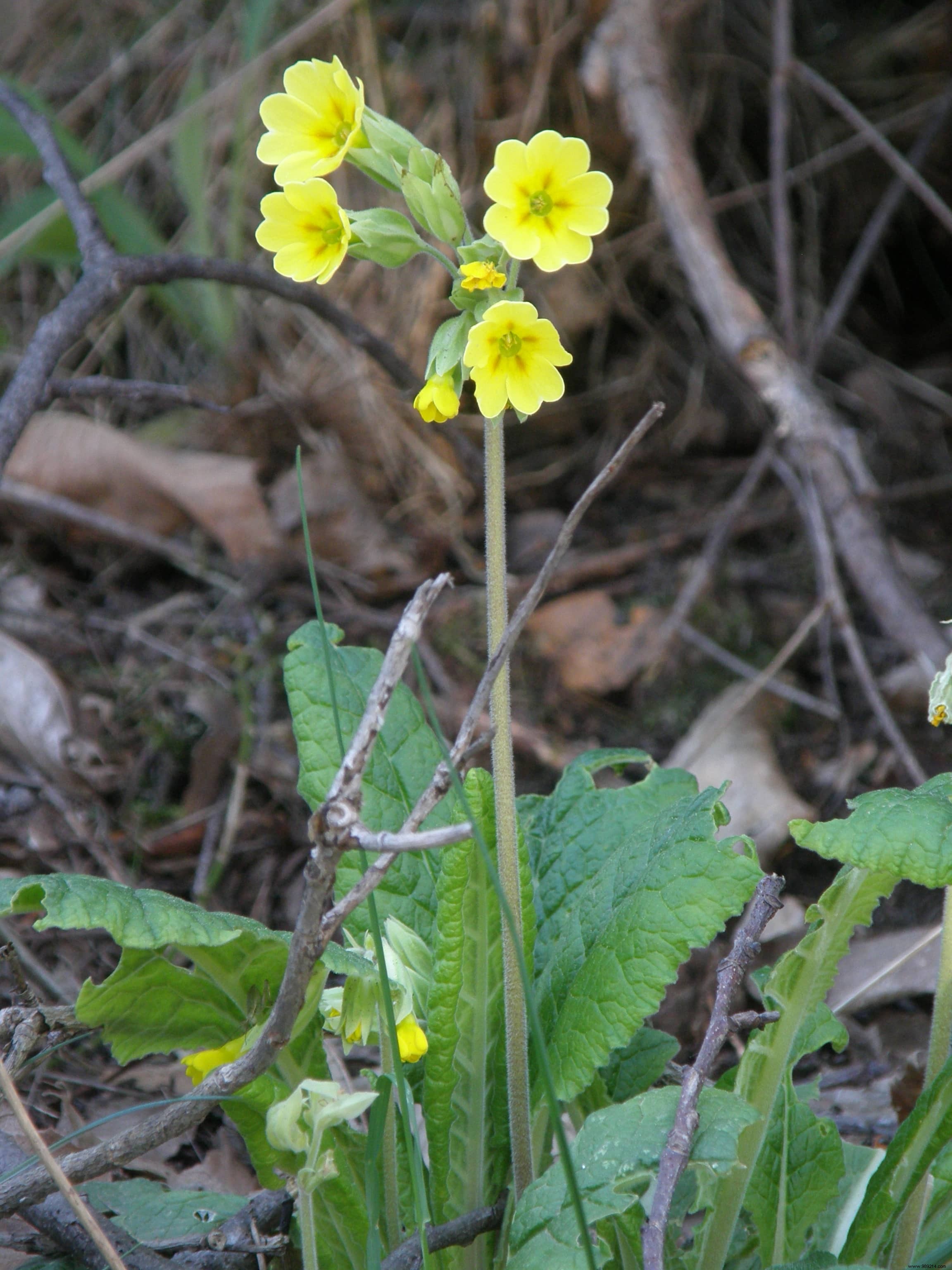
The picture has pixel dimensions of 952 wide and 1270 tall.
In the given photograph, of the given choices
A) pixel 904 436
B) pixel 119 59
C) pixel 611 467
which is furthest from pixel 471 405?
pixel 611 467

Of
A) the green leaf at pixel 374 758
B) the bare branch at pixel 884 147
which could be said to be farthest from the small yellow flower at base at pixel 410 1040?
the bare branch at pixel 884 147

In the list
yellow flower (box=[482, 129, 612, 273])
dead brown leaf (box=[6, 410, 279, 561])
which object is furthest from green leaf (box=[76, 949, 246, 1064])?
dead brown leaf (box=[6, 410, 279, 561])

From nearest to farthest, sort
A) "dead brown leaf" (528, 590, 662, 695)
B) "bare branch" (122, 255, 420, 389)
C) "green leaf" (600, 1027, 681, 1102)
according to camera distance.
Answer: "green leaf" (600, 1027, 681, 1102) → "bare branch" (122, 255, 420, 389) → "dead brown leaf" (528, 590, 662, 695)

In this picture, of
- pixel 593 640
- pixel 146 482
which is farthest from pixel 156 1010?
pixel 146 482

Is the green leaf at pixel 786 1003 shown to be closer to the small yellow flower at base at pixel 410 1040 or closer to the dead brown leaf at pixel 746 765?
the small yellow flower at base at pixel 410 1040

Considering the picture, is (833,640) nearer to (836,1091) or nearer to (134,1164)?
(836,1091)

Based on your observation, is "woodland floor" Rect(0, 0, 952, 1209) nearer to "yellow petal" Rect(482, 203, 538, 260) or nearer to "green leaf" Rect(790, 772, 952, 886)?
"green leaf" Rect(790, 772, 952, 886)

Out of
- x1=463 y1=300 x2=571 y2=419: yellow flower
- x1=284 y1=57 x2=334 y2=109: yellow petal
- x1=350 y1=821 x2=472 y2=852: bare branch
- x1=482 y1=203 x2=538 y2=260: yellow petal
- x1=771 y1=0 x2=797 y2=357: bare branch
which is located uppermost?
x1=771 y1=0 x2=797 y2=357: bare branch
